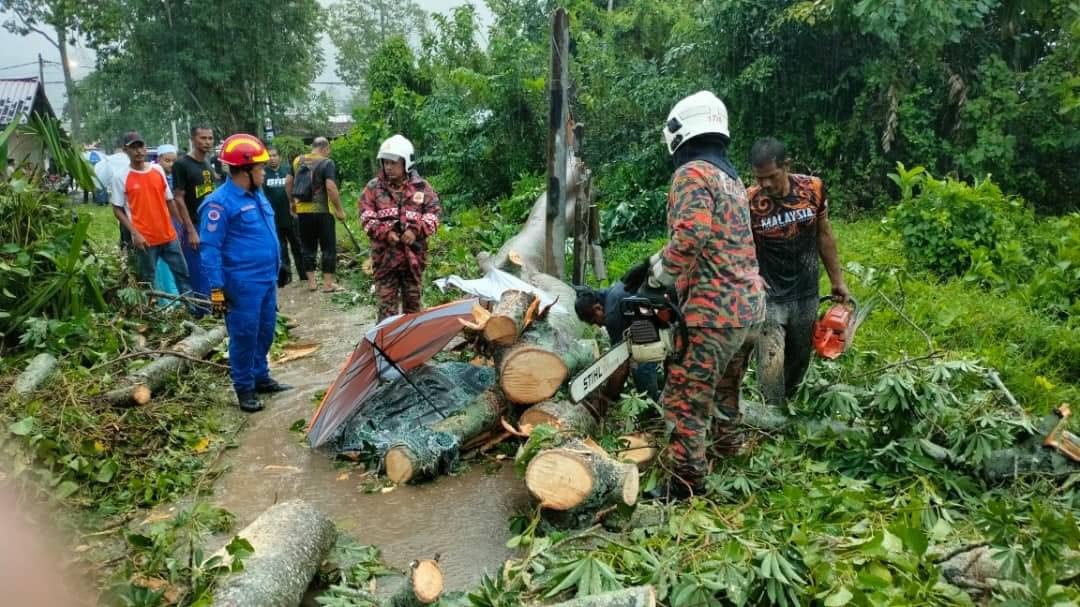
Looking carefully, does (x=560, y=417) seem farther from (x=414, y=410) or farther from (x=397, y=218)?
(x=397, y=218)

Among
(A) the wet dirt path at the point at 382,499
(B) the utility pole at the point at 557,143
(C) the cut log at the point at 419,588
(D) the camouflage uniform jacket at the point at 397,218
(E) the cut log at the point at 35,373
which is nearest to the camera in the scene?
(C) the cut log at the point at 419,588

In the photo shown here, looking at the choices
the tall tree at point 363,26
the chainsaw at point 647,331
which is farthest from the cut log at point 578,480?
the tall tree at point 363,26

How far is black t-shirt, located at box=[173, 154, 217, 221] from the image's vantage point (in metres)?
7.03

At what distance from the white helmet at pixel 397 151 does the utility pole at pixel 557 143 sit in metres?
1.21

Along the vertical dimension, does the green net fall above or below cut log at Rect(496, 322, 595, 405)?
below

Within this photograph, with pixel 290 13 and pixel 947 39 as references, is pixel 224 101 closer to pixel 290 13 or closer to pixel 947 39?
pixel 290 13

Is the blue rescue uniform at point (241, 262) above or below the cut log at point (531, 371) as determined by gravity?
above

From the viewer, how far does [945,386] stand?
4016mm

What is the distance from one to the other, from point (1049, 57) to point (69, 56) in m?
39.0

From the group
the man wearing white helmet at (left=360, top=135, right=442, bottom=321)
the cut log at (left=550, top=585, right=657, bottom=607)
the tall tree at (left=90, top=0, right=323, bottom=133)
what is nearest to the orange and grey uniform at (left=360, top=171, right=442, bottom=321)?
the man wearing white helmet at (left=360, top=135, right=442, bottom=321)

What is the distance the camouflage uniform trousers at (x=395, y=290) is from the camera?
237 inches

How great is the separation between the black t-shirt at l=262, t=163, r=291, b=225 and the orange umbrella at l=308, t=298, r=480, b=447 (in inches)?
181

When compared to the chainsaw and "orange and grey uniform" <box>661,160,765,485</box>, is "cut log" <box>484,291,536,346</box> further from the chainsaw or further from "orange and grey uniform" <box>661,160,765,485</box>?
"orange and grey uniform" <box>661,160,765,485</box>

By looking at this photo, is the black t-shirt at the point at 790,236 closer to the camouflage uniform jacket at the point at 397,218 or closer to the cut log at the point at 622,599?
the cut log at the point at 622,599
